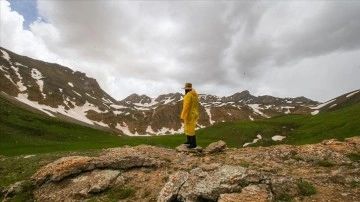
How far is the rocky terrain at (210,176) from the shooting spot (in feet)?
48.5

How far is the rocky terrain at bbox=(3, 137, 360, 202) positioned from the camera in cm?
1478

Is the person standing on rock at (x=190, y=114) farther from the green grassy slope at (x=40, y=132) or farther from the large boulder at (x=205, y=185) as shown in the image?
the green grassy slope at (x=40, y=132)

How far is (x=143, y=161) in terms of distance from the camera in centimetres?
2033

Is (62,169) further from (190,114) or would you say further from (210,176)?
(190,114)

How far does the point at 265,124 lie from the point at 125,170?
76.5 meters

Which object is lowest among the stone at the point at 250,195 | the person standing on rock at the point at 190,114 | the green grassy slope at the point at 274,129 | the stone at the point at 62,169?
the stone at the point at 250,195

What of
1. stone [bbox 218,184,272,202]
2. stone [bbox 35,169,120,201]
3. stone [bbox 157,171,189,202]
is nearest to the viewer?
stone [bbox 218,184,272,202]

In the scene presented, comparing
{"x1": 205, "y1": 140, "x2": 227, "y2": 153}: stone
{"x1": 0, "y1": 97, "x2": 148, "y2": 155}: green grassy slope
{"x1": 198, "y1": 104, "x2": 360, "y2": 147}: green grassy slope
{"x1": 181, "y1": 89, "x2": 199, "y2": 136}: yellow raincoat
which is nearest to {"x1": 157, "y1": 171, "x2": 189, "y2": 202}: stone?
{"x1": 205, "y1": 140, "x2": 227, "y2": 153}: stone

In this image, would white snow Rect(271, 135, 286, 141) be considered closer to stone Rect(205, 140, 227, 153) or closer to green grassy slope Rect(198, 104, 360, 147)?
green grassy slope Rect(198, 104, 360, 147)

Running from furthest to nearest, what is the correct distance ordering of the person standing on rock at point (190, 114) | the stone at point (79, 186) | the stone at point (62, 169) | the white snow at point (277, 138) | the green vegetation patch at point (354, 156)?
the white snow at point (277, 138) < the person standing on rock at point (190, 114) < the stone at point (62, 169) < the green vegetation patch at point (354, 156) < the stone at point (79, 186)

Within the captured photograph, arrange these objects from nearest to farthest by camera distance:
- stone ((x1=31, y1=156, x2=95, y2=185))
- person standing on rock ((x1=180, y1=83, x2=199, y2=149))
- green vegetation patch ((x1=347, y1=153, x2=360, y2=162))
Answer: green vegetation patch ((x1=347, y1=153, x2=360, y2=162))
stone ((x1=31, y1=156, x2=95, y2=185))
person standing on rock ((x1=180, y1=83, x2=199, y2=149))

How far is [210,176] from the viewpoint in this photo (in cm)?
1616

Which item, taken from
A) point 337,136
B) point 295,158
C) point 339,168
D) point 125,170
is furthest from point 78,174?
point 337,136

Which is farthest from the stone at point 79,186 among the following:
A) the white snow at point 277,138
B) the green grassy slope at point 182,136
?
the white snow at point 277,138
